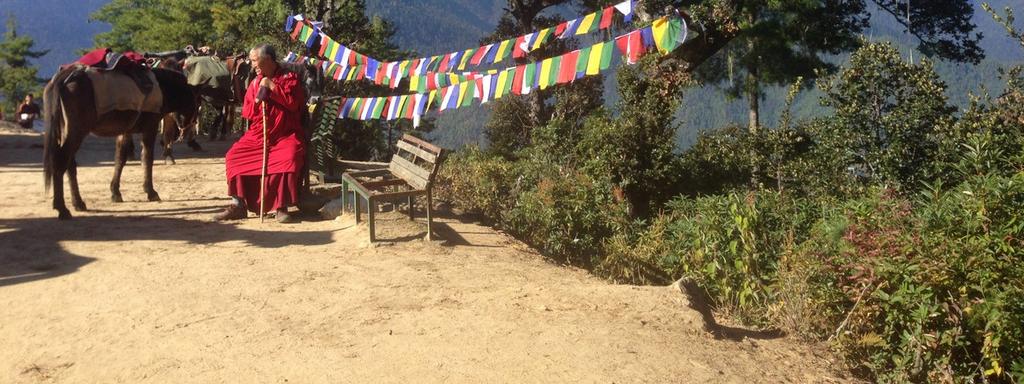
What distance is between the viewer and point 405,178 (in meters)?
7.56

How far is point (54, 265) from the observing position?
19.8 ft

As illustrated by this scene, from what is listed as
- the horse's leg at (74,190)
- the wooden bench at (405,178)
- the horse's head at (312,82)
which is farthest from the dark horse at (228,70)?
the wooden bench at (405,178)

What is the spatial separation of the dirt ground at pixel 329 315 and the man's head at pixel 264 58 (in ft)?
4.57

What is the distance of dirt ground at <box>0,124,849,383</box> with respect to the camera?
4191 millimetres

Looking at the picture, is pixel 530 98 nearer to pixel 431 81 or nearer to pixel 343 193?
pixel 431 81

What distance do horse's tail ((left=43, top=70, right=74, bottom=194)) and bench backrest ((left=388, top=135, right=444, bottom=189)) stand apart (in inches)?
115

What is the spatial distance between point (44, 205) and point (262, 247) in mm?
3138

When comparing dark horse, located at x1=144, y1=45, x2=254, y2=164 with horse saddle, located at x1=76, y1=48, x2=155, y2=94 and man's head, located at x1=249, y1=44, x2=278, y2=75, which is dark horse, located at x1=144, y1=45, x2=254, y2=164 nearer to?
horse saddle, located at x1=76, y1=48, x2=155, y2=94

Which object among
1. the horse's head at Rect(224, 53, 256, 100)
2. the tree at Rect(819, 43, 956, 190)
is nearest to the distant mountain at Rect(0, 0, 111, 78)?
the horse's head at Rect(224, 53, 256, 100)

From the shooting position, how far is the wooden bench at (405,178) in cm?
681

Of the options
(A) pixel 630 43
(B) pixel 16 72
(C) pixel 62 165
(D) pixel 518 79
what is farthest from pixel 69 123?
(B) pixel 16 72

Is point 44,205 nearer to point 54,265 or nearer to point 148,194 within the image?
point 148,194

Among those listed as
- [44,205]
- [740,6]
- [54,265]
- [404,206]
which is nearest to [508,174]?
[404,206]

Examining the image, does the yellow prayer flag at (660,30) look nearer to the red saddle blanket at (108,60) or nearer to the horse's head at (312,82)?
the horse's head at (312,82)
